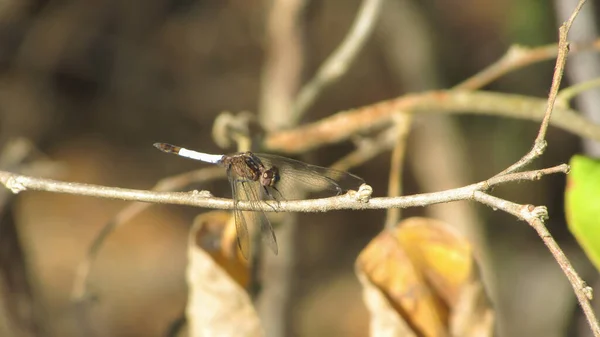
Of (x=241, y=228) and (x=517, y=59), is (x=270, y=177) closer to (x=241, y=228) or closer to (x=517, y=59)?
(x=241, y=228)

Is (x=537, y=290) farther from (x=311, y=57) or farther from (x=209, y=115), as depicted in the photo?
(x=209, y=115)

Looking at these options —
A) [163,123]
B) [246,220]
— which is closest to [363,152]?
[246,220]

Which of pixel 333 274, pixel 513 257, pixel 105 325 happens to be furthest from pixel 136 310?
pixel 513 257

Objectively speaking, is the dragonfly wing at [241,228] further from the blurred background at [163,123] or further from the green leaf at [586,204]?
the blurred background at [163,123]

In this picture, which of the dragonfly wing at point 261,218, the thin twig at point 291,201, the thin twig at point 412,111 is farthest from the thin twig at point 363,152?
the thin twig at point 291,201

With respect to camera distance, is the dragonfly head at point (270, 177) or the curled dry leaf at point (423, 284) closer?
the curled dry leaf at point (423, 284)

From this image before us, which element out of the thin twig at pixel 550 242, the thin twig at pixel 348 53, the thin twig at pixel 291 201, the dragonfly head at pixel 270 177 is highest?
the thin twig at pixel 348 53

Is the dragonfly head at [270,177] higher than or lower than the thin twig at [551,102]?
higher
